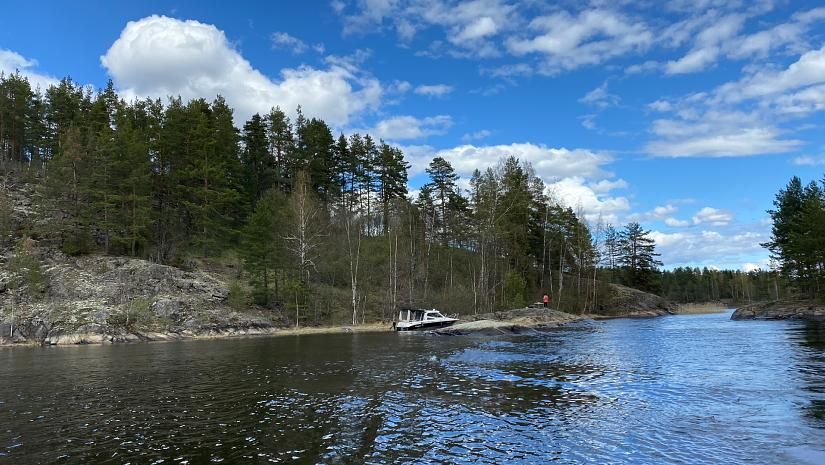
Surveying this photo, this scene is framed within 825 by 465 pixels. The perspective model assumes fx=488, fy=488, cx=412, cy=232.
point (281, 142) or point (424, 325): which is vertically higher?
point (281, 142)

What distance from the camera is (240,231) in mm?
63438

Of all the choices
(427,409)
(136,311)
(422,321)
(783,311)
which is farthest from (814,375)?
(783,311)

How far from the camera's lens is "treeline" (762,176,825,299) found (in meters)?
61.8

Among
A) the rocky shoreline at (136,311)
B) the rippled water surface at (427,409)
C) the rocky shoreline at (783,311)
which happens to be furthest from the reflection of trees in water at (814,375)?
the rocky shoreline at (783,311)

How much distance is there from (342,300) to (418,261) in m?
13.7

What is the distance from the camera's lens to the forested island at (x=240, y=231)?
54.8 metres

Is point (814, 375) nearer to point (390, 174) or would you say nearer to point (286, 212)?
point (286, 212)

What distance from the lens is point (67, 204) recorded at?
5919 centimetres

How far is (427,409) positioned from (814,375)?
54.7 feet

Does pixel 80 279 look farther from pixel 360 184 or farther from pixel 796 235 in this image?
pixel 796 235

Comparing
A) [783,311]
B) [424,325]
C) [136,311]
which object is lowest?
[424,325]

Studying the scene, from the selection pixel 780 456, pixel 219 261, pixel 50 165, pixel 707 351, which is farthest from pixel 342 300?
pixel 780 456

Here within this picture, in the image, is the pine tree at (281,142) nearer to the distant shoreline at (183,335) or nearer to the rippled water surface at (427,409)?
the distant shoreline at (183,335)

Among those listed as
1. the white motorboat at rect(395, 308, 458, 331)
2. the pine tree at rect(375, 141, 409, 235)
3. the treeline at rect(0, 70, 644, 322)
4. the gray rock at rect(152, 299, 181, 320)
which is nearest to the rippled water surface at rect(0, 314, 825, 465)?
the gray rock at rect(152, 299, 181, 320)
